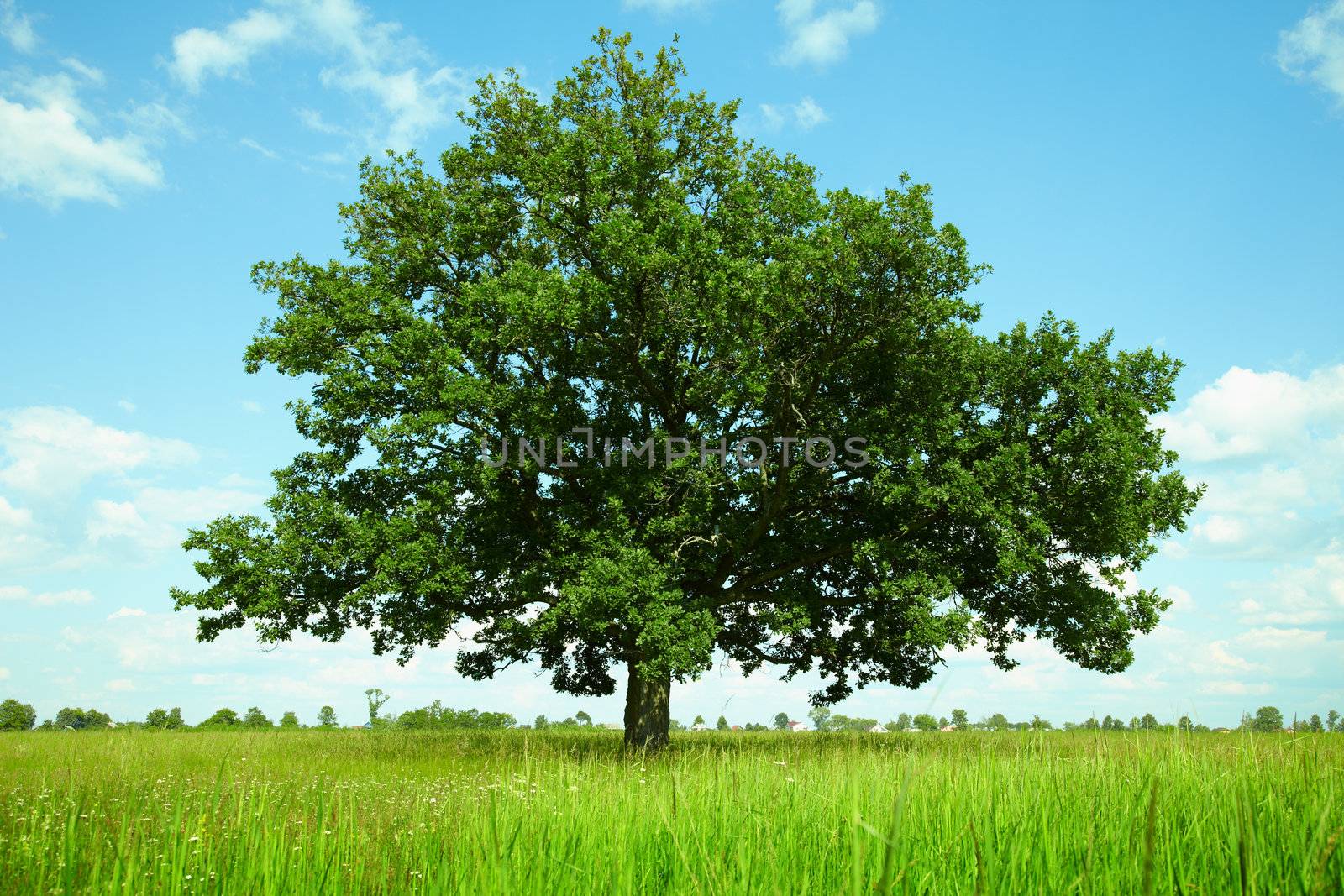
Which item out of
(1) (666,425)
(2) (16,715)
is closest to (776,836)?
(1) (666,425)

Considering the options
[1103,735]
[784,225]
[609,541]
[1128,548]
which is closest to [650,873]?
[1103,735]

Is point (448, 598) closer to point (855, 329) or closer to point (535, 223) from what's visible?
point (535, 223)

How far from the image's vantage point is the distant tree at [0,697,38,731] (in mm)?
57612

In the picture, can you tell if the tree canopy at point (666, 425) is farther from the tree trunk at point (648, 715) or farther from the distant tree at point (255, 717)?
the distant tree at point (255, 717)

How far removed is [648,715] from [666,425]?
23.4 feet

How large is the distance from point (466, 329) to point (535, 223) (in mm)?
3385

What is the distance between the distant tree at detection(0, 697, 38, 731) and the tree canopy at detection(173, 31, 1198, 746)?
52520 millimetres

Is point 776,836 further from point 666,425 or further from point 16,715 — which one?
point 16,715

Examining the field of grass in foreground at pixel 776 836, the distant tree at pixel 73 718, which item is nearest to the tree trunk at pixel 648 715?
the field of grass in foreground at pixel 776 836

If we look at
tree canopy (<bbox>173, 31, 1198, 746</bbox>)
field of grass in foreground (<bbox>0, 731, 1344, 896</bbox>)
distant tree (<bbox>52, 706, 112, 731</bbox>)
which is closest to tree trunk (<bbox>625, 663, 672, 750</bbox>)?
tree canopy (<bbox>173, 31, 1198, 746</bbox>)

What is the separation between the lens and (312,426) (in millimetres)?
19516

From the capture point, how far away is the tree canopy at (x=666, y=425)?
1764 centimetres

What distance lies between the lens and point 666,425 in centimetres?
2134

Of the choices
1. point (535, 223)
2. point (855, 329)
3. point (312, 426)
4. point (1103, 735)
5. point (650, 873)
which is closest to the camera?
point (650, 873)
